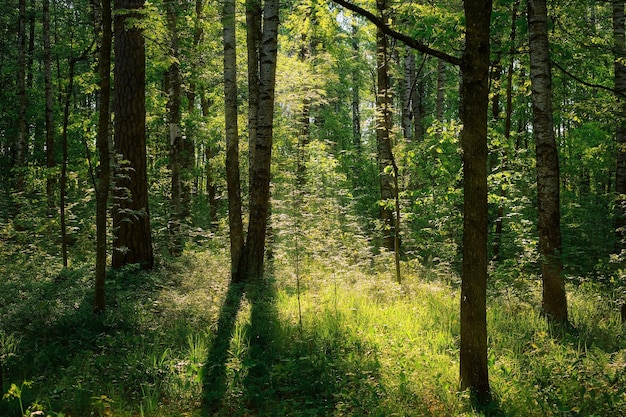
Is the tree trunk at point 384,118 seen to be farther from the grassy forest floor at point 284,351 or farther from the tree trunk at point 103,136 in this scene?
the tree trunk at point 103,136

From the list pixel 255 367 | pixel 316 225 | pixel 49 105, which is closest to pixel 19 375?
pixel 255 367

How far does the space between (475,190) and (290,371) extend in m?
2.70

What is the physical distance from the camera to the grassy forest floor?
4160 mm

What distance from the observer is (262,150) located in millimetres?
8383

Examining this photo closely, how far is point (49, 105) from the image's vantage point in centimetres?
1523

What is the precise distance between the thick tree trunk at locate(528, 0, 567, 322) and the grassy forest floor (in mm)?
469

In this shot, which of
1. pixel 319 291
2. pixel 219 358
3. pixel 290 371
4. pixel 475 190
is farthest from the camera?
pixel 319 291

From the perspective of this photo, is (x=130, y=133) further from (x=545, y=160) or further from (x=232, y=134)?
(x=545, y=160)

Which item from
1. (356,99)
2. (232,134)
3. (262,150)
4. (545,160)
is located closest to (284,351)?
(262,150)

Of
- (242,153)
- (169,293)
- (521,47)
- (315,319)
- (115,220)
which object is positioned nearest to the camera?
(315,319)

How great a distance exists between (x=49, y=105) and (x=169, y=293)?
11365 millimetres

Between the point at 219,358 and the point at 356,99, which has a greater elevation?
the point at 356,99

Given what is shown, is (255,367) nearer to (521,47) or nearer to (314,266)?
(314,266)

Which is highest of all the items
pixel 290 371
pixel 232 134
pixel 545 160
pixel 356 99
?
pixel 356 99
